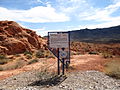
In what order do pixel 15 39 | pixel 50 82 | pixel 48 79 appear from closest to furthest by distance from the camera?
pixel 50 82, pixel 48 79, pixel 15 39

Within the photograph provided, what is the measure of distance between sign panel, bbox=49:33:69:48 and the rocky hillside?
19.8 meters

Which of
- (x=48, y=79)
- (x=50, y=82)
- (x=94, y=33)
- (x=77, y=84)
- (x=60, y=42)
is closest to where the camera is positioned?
(x=77, y=84)

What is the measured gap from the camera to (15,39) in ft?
123

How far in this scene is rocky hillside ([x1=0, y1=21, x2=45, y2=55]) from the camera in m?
35.2

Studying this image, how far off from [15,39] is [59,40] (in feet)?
76.8

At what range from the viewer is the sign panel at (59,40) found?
14859 mm

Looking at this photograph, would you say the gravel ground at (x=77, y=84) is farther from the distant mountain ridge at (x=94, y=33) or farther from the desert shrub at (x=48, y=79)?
the distant mountain ridge at (x=94, y=33)

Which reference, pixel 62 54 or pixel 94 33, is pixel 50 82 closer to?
pixel 62 54

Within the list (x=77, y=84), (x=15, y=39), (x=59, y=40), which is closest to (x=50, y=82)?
(x=77, y=84)

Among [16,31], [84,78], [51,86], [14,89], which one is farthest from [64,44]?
[16,31]

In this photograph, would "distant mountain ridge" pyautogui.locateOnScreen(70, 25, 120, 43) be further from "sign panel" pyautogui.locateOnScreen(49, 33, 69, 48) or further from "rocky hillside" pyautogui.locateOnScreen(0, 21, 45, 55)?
"sign panel" pyautogui.locateOnScreen(49, 33, 69, 48)

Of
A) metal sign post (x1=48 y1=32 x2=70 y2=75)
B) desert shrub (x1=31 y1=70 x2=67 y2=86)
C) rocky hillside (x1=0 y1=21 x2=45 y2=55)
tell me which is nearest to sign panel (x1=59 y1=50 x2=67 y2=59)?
metal sign post (x1=48 y1=32 x2=70 y2=75)

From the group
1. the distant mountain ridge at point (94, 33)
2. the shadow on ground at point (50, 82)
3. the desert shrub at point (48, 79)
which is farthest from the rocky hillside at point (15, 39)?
the distant mountain ridge at point (94, 33)

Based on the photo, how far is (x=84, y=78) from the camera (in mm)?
13609
